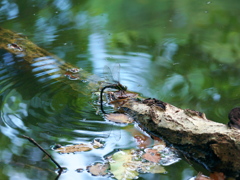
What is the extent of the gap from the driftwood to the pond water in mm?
128

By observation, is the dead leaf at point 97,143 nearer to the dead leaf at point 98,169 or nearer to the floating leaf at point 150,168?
the dead leaf at point 98,169

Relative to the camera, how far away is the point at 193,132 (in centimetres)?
198

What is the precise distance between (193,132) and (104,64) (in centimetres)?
166

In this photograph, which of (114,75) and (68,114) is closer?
(68,114)

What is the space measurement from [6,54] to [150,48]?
1576 mm

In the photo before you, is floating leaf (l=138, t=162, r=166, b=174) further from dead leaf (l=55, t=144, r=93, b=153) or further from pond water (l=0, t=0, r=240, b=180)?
dead leaf (l=55, t=144, r=93, b=153)

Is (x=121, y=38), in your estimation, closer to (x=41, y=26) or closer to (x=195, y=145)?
(x=41, y=26)

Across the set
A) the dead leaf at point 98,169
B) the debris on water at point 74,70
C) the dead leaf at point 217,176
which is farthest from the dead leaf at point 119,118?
the debris on water at point 74,70

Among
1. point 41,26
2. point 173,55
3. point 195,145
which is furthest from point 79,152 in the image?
point 41,26

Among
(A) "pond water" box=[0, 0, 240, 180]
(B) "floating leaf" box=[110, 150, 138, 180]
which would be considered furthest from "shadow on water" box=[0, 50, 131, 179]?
(B) "floating leaf" box=[110, 150, 138, 180]

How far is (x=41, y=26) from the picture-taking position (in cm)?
462

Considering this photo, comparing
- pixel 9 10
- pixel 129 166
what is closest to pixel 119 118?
pixel 129 166

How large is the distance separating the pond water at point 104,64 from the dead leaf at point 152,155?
0.12m

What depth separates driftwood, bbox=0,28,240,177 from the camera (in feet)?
6.00
